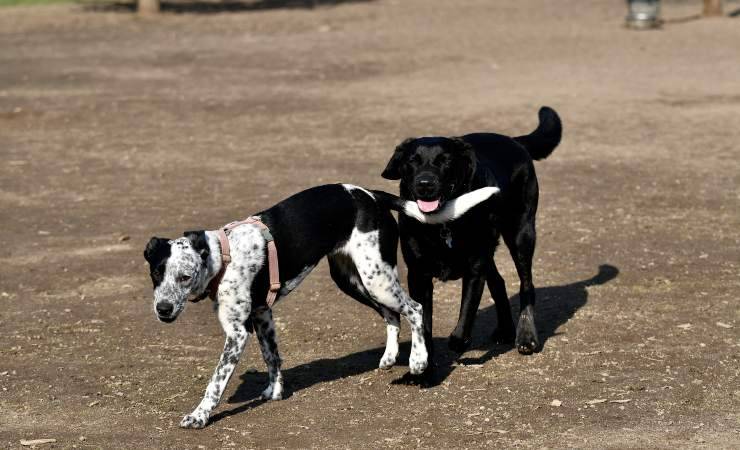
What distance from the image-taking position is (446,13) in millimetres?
31625

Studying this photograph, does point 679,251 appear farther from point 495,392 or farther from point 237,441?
point 237,441

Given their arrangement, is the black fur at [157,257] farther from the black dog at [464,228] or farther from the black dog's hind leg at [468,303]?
the black dog's hind leg at [468,303]

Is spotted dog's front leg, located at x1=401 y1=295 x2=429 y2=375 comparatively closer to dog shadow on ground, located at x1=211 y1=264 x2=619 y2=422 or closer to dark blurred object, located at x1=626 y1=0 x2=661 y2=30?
dog shadow on ground, located at x1=211 y1=264 x2=619 y2=422

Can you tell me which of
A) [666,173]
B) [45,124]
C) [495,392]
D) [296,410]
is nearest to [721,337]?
[495,392]

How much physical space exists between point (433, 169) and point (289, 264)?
108 centimetres

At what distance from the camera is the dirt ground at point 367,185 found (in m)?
7.72

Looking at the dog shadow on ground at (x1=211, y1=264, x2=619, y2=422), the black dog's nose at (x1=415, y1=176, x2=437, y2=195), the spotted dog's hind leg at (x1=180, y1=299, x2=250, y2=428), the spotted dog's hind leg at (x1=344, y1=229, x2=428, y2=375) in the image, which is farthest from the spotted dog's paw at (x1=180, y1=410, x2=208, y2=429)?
the black dog's nose at (x1=415, y1=176, x2=437, y2=195)

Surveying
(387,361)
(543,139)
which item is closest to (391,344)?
(387,361)

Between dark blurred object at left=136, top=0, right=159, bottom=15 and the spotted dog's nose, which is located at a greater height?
the spotted dog's nose

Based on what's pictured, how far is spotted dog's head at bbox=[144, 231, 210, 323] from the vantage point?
7.27 meters

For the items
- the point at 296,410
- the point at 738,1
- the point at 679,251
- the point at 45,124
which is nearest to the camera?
the point at 296,410

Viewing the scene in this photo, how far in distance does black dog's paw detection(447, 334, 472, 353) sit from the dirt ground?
0.52ft

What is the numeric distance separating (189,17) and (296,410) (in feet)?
82.0

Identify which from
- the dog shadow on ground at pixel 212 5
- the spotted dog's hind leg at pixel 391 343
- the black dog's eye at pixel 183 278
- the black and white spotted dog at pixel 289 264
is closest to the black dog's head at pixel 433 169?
the black and white spotted dog at pixel 289 264
